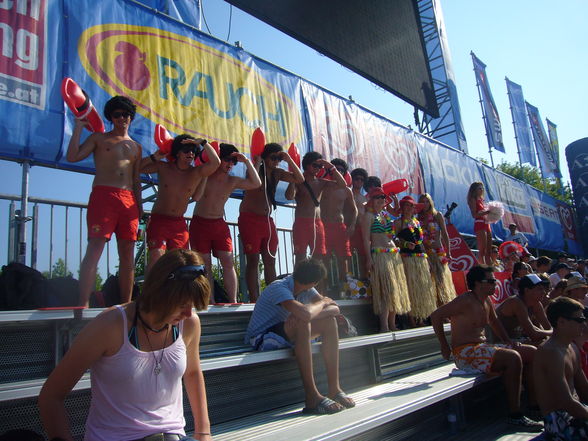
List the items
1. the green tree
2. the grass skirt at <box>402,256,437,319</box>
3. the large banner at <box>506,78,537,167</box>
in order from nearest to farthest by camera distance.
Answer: the grass skirt at <box>402,256,437,319</box> → the large banner at <box>506,78,537,167</box> → the green tree

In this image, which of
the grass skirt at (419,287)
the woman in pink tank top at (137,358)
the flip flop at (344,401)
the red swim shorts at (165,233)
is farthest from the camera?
the grass skirt at (419,287)

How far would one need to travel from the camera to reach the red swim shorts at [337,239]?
4.75 m

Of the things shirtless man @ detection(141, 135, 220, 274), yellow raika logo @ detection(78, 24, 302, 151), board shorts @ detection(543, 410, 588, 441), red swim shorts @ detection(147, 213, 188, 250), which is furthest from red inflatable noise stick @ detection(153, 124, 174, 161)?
board shorts @ detection(543, 410, 588, 441)

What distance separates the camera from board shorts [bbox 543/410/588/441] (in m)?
2.87

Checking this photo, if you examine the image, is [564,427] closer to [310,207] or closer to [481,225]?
[310,207]

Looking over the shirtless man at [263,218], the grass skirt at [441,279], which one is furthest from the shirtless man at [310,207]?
the grass skirt at [441,279]

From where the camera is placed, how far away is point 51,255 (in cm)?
351

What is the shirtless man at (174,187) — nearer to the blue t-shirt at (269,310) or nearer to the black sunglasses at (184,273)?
the blue t-shirt at (269,310)

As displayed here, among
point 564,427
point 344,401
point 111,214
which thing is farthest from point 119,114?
point 564,427

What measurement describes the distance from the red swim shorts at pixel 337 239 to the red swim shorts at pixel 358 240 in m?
0.18

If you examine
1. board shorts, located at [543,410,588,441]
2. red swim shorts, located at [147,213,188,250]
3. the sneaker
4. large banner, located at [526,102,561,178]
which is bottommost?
the sneaker

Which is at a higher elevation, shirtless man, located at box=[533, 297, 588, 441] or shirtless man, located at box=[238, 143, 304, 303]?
shirtless man, located at box=[238, 143, 304, 303]

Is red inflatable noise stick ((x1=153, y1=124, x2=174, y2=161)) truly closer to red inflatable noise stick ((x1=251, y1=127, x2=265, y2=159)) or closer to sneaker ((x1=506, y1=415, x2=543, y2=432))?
red inflatable noise stick ((x1=251, y1=127, x2=265, y2=159))

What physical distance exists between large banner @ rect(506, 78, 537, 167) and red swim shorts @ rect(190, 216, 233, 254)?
1538 cm
